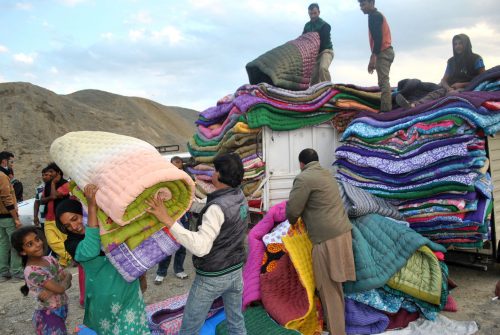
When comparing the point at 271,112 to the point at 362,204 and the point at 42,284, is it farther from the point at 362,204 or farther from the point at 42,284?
the point at 42,284

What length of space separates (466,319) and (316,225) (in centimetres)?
177

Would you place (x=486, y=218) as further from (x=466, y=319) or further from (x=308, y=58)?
(x=308, y=58)

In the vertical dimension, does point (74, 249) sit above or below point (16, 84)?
below

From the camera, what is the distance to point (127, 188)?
6.38 ft

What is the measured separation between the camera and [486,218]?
175 inches

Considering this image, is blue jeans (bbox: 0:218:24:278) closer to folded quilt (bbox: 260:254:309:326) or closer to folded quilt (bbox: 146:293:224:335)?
folded quilt (bbox: 146:293:224:335)

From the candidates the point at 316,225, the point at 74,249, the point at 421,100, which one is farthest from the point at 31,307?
the point at 421,100

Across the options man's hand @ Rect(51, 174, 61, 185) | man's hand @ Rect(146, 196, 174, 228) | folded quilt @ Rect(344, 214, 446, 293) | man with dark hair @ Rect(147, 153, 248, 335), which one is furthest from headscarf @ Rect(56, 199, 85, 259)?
man's hand @ Rect(51, 174, 61, 185)

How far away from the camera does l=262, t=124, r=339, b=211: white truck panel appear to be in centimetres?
552

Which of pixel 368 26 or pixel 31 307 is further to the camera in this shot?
pixel 368 26

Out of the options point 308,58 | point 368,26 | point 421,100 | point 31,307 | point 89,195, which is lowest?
point 31,307

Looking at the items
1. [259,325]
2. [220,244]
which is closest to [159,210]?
[220,244]

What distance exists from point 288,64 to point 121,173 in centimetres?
422

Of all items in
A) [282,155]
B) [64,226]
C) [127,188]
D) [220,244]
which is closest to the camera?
[127,188]
